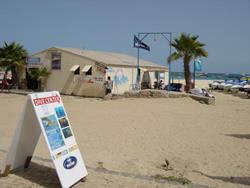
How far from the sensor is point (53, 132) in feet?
17.9

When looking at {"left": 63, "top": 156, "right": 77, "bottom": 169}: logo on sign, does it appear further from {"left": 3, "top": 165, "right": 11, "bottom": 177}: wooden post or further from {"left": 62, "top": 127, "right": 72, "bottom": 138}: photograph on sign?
{"left": 3, "top": 165, "right": 11, "bottom": 177}: wooden post

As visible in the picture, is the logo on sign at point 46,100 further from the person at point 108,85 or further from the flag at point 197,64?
the flag at point 197,64

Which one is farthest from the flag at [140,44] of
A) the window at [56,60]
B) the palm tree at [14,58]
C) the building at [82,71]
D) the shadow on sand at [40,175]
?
the shadow on sand at [40,175]

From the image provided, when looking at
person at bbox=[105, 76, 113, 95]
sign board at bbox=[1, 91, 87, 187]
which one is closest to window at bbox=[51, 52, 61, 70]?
person at bbox=[105, 76, 113, 95]

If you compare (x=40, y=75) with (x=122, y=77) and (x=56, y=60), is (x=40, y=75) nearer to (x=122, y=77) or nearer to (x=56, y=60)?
(x=56, y=60)

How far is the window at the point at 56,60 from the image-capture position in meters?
27.8

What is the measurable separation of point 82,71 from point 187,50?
9565 mm

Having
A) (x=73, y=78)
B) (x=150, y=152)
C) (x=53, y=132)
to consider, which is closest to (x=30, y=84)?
(x=73, y=78)

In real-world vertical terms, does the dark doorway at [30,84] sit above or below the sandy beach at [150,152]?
above

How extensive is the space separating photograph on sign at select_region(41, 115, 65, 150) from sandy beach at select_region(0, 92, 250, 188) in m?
0.68

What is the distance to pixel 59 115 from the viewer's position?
5.71 meters

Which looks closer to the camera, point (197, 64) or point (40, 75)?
point (40, 75)

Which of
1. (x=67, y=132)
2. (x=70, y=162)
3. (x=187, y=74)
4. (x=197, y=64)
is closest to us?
(x=70, y=162)

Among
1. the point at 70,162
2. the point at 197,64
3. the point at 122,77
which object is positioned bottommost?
the point at 70,162
